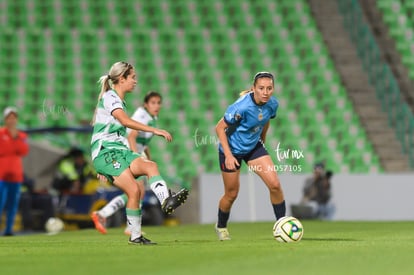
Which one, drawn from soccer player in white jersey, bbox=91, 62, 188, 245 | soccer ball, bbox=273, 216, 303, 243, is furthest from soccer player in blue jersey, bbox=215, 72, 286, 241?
soccer player in white jersey, bbox=91, 62, 188, 245

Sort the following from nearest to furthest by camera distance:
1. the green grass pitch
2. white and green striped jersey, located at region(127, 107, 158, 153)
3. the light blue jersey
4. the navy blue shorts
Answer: the green grass pitch, the light blue jersey, the navy blue shorts, white and green striped jersey, located at region(127, 107, 158, 153)

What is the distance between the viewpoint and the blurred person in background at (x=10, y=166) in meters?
15.5

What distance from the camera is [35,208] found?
61.6 ft

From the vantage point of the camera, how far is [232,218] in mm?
19656

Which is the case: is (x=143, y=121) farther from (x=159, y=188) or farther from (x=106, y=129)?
(x=159, y=188)

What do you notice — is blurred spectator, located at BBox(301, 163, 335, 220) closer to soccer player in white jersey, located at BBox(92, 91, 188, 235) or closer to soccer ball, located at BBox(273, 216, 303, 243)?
soccer player in white jersey, located at BBox(92, 91, 188, 235)

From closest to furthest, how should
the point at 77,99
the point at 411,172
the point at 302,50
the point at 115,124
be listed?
the point at 115,124
the point at 411,172
the point at 77,99
the point at 302,50

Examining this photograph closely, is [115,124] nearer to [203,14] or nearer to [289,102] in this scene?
[289,102]

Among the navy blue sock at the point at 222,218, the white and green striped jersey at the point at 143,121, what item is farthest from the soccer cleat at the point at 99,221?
the navy blue sock at the point at 222,218

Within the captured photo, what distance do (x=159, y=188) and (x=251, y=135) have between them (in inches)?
67.2

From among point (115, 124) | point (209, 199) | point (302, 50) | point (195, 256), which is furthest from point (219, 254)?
point (302, 50)

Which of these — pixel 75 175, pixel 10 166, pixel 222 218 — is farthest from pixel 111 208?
pixel 75 175

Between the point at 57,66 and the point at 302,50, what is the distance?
5739 mm

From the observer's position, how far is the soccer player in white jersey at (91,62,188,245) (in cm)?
977
